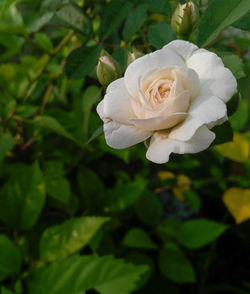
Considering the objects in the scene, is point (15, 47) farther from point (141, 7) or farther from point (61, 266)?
point (61, 266)

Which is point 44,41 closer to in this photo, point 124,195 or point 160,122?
point 124,195

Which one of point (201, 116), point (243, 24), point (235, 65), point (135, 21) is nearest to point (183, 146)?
point (201, 116)

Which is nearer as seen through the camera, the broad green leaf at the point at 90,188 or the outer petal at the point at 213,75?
the outer petal at the point at 213,75

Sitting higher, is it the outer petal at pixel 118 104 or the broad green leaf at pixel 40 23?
the outer petal at pixel 118 104

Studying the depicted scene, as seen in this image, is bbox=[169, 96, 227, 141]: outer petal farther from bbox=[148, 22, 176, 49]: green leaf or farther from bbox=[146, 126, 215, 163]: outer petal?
bbox=[148, 22, 176, 49]: green leaf

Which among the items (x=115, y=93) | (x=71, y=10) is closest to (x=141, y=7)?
(x=71, y=10)

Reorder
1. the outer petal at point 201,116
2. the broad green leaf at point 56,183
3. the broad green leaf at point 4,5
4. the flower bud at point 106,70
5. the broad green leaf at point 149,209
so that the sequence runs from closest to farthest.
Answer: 1. the outer petal at point 201,116
2. the flower bud at point 106,70
3. the broad green leaf at point 4,5
4. the broad green leaf at point 56,183
5. the broad green leaf at point 149,209

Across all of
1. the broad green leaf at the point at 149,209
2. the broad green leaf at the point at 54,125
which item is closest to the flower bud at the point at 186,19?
the broad green leaf at the point at 54,125

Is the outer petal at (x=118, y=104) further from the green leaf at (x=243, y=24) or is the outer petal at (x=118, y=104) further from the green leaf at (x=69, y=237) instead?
the green leaf at (x=69, y=237)
